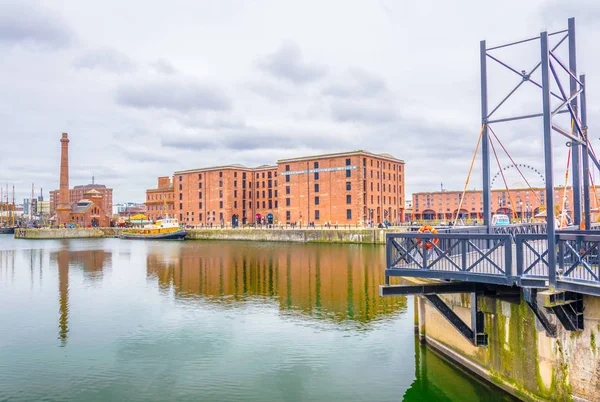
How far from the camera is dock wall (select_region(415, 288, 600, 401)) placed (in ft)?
33.4

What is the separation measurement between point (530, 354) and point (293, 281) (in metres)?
24.3

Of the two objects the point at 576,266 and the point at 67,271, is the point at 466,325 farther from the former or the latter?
the point at 67,271

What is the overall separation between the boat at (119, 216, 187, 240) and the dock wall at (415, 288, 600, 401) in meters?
87.8

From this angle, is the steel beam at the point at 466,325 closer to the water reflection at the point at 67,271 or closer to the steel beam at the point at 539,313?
the steel beam at the point at 539,313

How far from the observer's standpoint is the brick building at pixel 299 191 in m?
89.0

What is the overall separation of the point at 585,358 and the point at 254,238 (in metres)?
78.3

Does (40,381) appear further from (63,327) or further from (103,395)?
(63,327)

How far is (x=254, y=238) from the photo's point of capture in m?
87.0

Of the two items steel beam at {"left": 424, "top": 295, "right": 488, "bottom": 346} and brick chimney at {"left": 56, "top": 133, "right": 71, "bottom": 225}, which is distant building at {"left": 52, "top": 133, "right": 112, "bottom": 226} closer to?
brick chimney at {"left": 56, "top": 133, "right": 71, "bottom": 225}

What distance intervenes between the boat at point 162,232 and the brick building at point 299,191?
12.1 m

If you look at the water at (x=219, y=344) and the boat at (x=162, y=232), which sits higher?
the boat at (x=162, y=232)

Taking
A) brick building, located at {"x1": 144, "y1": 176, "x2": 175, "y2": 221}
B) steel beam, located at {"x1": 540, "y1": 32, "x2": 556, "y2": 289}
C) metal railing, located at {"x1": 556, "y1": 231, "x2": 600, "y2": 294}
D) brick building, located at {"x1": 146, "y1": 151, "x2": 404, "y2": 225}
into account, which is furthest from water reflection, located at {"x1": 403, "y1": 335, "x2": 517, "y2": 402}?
brick building, located at {"x1": 144, "y1": 176, "x2": 175, "y2": 221}

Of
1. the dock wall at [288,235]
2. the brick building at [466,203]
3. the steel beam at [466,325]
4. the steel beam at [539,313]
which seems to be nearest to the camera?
the steel beam at [539,313]

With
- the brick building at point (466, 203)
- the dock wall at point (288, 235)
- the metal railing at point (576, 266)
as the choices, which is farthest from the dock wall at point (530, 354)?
the brick building at point (466, 203)
